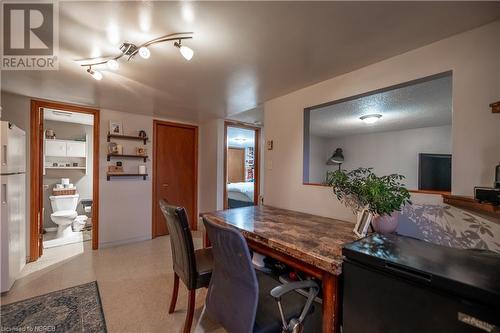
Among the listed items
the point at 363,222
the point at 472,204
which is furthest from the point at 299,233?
the point at 472,204

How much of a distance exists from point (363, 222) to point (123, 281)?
8.27 feet

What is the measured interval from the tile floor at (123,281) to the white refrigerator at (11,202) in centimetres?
23

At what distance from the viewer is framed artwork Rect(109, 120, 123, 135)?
3.33 meters

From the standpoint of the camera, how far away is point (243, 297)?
1.07m

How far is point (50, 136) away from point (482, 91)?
609 centimetres

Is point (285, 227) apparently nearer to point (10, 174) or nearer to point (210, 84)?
point (210, 84)

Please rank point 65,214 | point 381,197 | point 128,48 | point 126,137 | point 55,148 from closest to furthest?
point 381,197 → point 128,48 → point 126,137 → point 65,214 → point 55,148

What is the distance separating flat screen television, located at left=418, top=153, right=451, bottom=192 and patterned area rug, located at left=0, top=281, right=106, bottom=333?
16.9 feet

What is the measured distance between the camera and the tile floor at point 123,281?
1.76 metres

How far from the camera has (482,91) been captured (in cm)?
127

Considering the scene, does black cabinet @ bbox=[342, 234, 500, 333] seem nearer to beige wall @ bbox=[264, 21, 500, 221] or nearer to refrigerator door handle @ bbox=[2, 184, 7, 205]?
beige wall @ bbox=[264, 21, 500, 221]

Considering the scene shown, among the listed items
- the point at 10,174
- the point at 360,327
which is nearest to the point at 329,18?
the point at 360,327

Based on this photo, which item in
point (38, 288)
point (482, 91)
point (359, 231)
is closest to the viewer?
point (482, 91)

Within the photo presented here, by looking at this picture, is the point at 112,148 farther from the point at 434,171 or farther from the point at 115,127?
the point at 434,171
